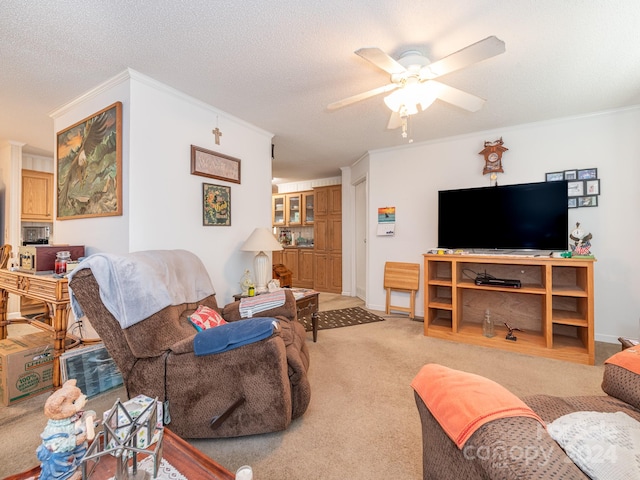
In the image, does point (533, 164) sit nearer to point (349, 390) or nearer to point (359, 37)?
point (359, 37)

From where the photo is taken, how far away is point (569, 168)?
3184 millimetres

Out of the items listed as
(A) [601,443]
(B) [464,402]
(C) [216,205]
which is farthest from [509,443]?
(C) [216,205]

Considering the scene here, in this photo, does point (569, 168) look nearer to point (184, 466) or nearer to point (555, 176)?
point (555, 176)

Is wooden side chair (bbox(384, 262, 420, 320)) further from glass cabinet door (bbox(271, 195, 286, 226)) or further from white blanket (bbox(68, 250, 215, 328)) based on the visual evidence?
glass cabinet door (bbox(271, 195, 286, 226))

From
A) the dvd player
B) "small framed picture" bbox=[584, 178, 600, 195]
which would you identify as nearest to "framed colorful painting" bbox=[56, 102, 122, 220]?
the dvd player

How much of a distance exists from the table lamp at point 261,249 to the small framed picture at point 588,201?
3.27m

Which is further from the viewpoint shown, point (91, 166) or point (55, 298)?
point (91, 166)

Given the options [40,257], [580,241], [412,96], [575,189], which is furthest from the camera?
[575,189]

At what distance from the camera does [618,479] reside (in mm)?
562

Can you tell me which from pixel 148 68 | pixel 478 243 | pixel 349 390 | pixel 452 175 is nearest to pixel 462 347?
pixel 478 243

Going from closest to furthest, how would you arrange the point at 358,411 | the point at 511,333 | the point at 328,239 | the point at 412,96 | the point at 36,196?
1. the point at 358,411
2. the point at 412,96
3. the point at 511,333
4. the point at 36,196
5. the point at 328,239

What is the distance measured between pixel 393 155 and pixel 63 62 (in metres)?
3.59

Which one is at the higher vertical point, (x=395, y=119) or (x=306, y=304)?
(x=395, y=119)

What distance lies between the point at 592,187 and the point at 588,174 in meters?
0.15
